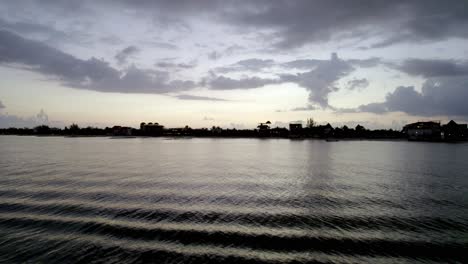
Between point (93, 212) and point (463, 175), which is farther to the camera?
point (463, 175)

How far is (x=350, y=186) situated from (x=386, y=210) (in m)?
13.3

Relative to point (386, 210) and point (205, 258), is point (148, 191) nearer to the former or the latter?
point (205, 258)

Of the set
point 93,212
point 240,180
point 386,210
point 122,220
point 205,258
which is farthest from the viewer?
point 240,180

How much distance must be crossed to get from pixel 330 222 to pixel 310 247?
20.7 ft

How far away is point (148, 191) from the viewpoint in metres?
35.6

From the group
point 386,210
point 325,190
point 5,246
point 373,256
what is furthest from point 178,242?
point 325,190

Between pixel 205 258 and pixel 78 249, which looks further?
pixel 78 249

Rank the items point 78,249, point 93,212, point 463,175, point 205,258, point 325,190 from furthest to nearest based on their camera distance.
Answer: point 463,175 → point 325,190 → point 93,212 → point 78,249 → point 205,258

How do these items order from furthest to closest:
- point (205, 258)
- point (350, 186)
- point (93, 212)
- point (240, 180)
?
point (240, 180) < point (350, 186) < point (93, 212) < point (205, 258)

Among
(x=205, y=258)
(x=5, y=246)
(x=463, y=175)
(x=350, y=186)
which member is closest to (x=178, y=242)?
(x=205, y=258)

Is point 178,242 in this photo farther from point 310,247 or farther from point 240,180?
point 240,180

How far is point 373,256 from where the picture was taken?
56.2 ft

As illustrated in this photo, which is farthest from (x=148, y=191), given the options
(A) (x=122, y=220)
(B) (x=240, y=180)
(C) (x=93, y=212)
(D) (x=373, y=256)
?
(D) (x=373, y=256)

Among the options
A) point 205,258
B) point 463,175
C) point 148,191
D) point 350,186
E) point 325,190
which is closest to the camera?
point 205,258
